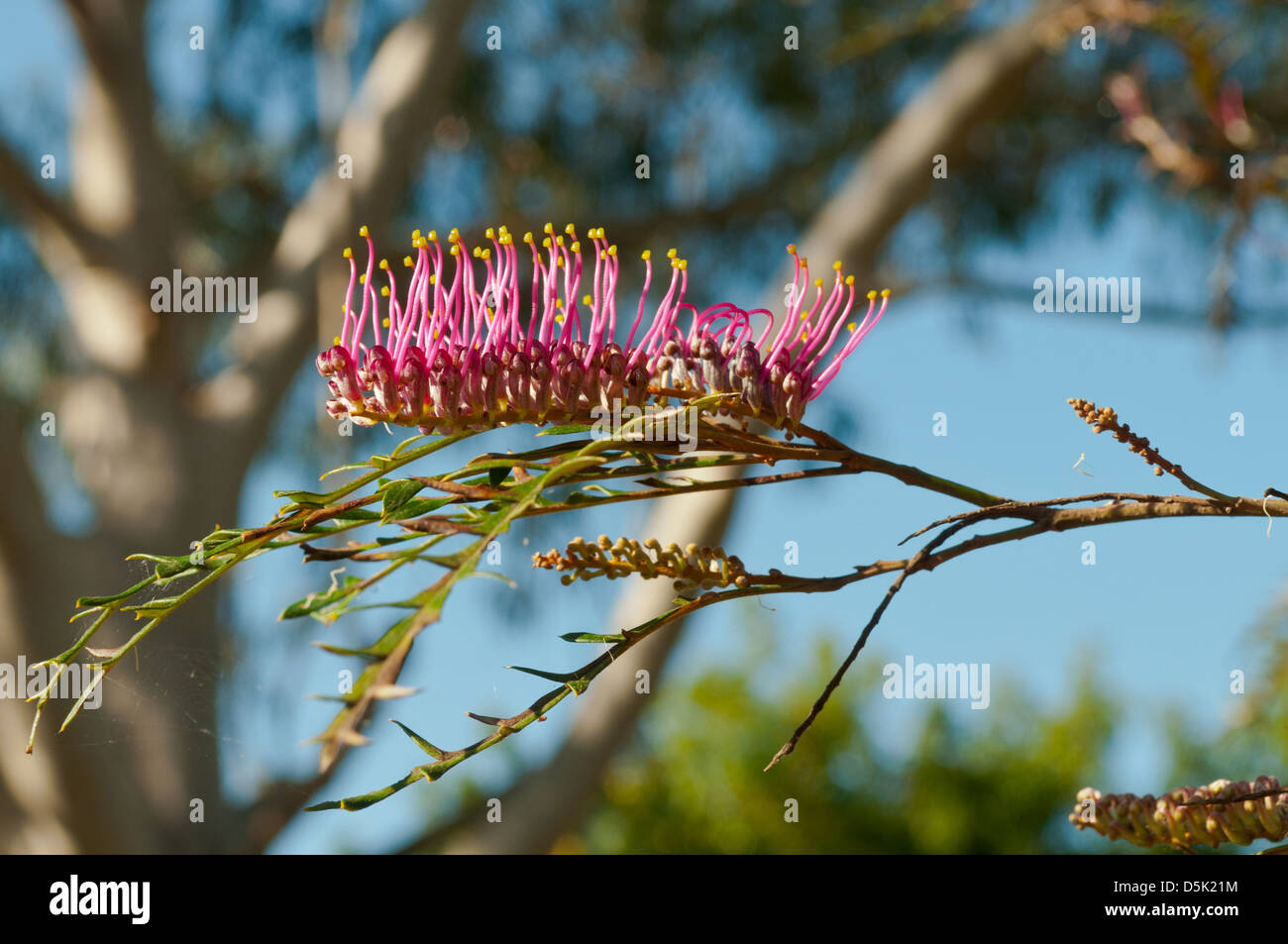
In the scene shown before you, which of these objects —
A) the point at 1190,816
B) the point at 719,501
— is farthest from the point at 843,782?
A: the point at 1190,816

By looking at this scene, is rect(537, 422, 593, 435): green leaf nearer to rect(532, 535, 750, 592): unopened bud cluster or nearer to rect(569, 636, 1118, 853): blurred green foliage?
rect(532, 535, 750, 592): unopened bud cluster

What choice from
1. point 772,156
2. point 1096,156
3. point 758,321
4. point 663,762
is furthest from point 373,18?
point 663,762

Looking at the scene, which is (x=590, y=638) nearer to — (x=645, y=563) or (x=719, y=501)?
(x=645, y=563)

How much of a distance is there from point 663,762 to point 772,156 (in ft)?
11.8

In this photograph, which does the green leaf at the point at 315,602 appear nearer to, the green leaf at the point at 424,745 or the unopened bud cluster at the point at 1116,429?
the green leaf at the point at 424,745

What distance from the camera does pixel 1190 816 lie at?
43 cm

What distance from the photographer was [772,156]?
3748mm

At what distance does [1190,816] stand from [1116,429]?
0.51ft

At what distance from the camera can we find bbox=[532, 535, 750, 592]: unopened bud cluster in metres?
0.42

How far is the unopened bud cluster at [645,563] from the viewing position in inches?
16.6

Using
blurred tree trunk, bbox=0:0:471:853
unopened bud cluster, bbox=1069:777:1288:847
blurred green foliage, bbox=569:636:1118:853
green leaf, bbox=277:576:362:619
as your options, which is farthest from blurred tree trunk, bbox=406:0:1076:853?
blurred green foliage, bbox=569:636:1118:853

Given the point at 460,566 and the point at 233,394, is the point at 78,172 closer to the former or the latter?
the point at 233,394

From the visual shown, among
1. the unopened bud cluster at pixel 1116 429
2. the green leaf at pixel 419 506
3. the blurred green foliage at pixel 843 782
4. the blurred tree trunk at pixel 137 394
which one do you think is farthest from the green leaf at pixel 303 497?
the blurred green foliage at pixel 843 782
